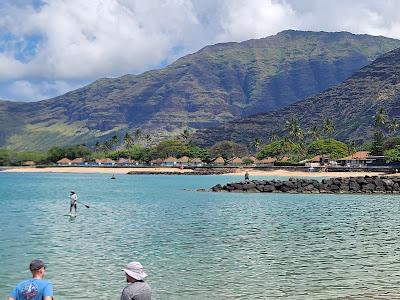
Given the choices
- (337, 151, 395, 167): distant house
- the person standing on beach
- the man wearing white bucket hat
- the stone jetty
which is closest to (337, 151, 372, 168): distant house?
(337, 151, 395, 167): distant house

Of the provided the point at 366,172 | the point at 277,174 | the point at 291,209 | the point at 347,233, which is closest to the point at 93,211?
the point at 291,209

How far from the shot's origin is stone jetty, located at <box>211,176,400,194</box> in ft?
276

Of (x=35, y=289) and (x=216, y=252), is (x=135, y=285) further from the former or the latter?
(x=216, y=252)

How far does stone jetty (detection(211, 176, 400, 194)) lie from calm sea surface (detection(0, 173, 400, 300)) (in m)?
30.5

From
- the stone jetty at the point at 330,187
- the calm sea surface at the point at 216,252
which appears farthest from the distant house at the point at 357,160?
the calm sea surface at the point at 216,252

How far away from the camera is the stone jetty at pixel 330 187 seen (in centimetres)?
8412

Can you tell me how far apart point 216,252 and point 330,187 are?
195 feet

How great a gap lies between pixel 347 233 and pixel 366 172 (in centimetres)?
11287

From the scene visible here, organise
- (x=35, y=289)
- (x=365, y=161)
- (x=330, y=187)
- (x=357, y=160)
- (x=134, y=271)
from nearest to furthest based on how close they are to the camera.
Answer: (x=134, y=271) < (x=35, y=289) < (x=330, y=187) < (x=365, y=161) < (x=357, y=160)

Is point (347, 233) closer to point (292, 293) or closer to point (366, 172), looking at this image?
point (292, 293)

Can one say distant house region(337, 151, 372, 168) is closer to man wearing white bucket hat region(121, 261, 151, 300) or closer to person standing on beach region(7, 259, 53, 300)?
man wearing white bucket hat region(121, 261, 151, 300)

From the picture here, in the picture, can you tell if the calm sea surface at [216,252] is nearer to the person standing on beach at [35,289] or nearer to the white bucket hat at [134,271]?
the person standing on beach at [35,289]

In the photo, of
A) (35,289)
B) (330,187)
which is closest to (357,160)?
(330,187)

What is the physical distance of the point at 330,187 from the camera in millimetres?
86500
